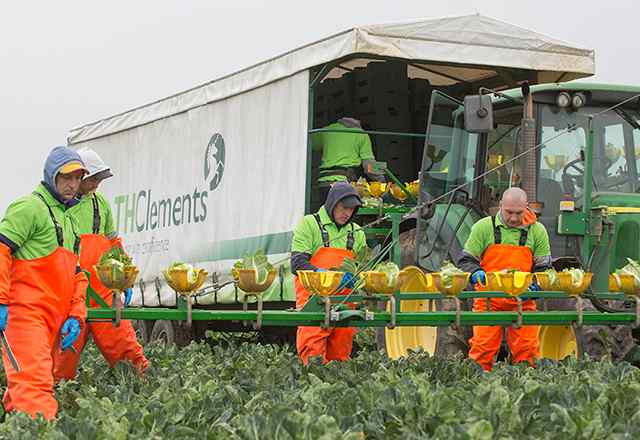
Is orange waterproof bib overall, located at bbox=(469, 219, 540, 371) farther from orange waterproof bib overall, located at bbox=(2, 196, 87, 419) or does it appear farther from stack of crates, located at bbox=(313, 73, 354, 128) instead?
stack of crates, located at bbox=(313, 73, 354, 128)

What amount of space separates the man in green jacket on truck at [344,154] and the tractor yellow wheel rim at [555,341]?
8.80 ft

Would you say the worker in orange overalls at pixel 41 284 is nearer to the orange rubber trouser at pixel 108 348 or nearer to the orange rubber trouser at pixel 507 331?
the orange rubber trouser at pixel 108 348

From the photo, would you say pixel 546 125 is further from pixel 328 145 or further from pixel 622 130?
pixel 328 145

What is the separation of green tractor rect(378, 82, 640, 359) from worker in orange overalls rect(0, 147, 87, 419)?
3.34m

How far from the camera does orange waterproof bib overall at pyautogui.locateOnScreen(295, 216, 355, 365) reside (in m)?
9.30

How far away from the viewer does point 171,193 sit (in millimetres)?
16078

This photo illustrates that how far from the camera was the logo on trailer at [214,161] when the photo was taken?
14.7m

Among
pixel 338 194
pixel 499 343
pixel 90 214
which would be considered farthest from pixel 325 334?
pixel 90 214

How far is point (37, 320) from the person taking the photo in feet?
23.7

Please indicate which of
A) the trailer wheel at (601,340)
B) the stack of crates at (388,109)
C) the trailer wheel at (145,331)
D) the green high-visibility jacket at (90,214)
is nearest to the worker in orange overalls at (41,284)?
the green high-visibility jacket at (90,214)

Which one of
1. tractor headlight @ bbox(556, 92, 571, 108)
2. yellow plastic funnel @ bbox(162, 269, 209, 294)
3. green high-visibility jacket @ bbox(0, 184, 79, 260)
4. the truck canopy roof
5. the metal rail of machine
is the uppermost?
the truck canopy roof

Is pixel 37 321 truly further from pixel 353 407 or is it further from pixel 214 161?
pixel 214 161

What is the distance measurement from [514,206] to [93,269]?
3.12 metres

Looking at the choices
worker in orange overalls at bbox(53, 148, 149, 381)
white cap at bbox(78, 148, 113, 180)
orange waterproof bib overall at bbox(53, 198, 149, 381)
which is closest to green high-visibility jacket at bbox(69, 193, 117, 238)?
worker in orange overalls at bbox(53, 148, 149, 381)
